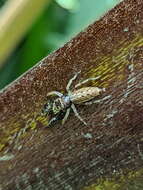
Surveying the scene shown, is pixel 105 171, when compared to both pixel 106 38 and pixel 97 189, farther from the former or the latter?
pixel 106 38

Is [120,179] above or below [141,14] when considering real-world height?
below

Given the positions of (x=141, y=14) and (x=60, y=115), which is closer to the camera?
(x=141, y=14)

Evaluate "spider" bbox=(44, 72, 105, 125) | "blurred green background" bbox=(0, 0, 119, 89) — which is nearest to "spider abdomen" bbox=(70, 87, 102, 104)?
"spider" bbox=(44, 72, 105, 125)

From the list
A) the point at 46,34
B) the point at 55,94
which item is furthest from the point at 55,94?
the point at 46,34

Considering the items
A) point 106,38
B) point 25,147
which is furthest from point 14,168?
point 106,38

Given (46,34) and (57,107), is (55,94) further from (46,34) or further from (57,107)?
(46,34)

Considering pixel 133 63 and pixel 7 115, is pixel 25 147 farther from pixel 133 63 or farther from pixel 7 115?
pixel 133 63
